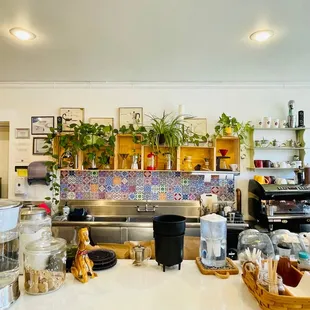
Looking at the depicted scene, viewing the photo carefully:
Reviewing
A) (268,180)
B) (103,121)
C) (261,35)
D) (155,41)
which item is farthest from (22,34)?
(268,180)

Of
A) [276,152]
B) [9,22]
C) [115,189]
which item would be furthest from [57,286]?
[276,152]

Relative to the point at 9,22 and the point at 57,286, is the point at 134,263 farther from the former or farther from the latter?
the point at 9,22

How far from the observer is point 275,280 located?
1062 millimetres

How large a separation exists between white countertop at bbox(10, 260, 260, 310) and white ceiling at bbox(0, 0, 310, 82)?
1.65 m

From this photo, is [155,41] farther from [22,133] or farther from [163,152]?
[22,133]

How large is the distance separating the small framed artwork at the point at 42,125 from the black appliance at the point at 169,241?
2.75 m

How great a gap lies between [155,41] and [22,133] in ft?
7.64

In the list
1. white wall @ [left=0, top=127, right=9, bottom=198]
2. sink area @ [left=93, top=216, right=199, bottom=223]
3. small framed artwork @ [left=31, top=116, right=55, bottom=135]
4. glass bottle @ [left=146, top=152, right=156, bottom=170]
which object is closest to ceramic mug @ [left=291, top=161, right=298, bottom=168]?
sink area @ [left=93, top=216, right=199, bottom=223]

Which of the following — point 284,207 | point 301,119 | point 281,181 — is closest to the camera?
point 284,207

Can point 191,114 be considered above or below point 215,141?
above

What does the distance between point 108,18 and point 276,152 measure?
2717 mm

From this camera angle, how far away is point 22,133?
145 inches

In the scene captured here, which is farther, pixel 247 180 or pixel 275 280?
pixel 247 180

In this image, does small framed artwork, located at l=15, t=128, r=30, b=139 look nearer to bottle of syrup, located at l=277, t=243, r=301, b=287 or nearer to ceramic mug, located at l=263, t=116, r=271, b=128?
ceramic mug, located at l=263, t=116, r=271, b=128
